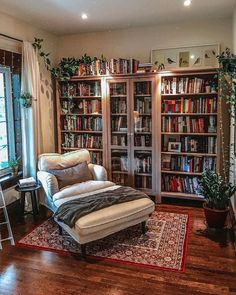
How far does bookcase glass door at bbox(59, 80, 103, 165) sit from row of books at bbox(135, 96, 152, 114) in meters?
0.62

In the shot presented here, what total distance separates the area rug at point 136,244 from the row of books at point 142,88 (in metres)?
1.83

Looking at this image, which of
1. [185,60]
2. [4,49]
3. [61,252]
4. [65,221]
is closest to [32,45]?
[4,49]

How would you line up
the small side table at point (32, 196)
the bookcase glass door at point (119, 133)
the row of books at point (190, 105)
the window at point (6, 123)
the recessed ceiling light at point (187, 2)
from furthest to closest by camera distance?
the bookcase glass door at point (119, 133), the row of books at point (190, 105), the window at point (6, 123), the small side table at point (32, 196), the recessed ceiling light at point (187, 2)

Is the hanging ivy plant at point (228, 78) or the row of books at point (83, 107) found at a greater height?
the hanging ivy plant at point (228, 78)

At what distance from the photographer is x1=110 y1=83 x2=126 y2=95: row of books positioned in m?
4.30

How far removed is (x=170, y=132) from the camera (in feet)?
13.8

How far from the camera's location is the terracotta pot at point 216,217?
10.9ft

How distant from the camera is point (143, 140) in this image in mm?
4324

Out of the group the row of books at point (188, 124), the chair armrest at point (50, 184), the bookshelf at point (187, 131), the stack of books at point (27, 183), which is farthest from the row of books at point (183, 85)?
the stack of books at point (27, 183)

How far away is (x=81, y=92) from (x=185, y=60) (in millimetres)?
1653

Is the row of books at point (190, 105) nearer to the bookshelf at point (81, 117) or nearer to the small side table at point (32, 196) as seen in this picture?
the bookshelf at point (81, 117)

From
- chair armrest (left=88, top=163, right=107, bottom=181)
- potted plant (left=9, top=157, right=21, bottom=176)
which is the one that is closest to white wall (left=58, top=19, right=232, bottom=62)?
chair armrest (left=88, top=163, right=107, bottom=181)

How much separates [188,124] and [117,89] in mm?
1173

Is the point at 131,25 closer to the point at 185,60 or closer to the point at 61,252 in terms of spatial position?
the point at 185,60
